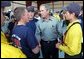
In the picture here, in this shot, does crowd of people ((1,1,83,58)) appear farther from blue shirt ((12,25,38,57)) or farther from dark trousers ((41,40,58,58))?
dark trousers ((41,40,58,58))

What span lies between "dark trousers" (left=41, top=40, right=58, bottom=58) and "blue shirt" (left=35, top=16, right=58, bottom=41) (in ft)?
0.31

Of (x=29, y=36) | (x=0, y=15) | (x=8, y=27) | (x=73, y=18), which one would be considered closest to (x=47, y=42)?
(x=8, y=27)

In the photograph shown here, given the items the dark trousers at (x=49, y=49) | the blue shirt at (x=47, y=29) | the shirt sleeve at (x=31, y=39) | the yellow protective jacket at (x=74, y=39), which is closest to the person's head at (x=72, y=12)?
the yellow protective jacket at (x=74, y=39)

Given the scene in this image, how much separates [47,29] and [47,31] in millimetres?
42

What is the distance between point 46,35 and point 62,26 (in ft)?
1.24

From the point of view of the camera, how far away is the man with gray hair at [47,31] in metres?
5.37

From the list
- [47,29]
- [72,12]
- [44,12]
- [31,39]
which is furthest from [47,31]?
[31,39]

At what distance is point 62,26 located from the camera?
5340mm

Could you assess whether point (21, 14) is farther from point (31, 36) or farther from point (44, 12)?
point (44, 12)

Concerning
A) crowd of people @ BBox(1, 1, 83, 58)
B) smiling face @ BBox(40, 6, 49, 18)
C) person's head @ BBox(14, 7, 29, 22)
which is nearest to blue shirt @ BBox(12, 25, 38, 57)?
crowd of people @ BBox(1, 1, 83, 58)

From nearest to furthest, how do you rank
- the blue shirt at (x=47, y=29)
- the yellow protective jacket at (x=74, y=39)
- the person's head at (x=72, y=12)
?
the yellow protective jacket at (x=74, y=39) < the person's head at (x=72, y=12) < the blue shirt at (x=47, y=29)

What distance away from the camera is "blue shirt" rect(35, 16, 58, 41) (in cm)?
536

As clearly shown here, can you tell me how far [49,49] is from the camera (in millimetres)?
5508

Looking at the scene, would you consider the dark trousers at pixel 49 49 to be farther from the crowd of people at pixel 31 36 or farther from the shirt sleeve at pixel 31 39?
the shirt sleeve at pixel 31 39
